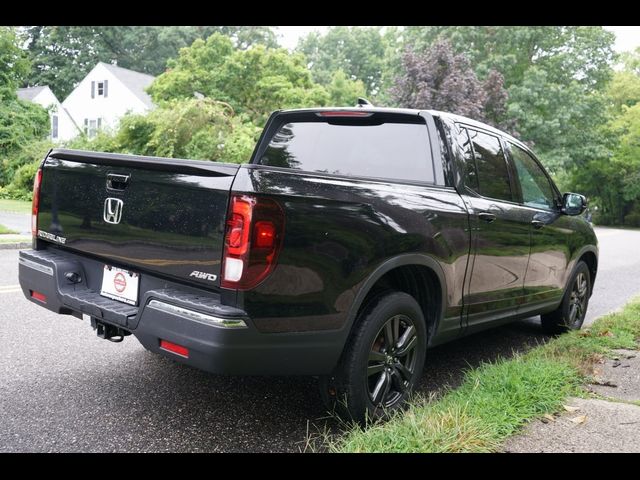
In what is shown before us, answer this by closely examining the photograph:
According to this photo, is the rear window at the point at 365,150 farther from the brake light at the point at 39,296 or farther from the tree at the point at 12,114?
the tree at the point at 12,114

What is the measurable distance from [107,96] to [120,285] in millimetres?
40673

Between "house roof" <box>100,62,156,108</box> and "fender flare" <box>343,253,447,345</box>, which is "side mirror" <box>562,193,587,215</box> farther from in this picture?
"house roof" <box>100,62,156,108</box>

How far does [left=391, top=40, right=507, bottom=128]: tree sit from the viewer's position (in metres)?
23.3

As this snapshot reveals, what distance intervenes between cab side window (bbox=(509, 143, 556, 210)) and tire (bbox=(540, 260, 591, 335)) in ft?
2.95

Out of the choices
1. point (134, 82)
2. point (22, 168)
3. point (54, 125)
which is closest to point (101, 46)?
point (54, 125)

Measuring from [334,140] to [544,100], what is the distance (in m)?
31.4

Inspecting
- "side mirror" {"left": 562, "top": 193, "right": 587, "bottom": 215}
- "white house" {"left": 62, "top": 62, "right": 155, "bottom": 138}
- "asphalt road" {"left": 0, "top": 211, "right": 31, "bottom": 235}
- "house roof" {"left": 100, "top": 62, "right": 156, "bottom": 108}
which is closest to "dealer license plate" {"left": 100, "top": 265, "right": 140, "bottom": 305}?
"side mirror" {"left": 562, "top": 193, "right": 587, "bottom": 215}

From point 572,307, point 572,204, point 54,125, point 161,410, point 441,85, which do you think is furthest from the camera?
point 54,125

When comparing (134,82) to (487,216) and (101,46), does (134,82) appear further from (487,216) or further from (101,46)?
(487,216)

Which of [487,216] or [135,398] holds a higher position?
[487,216]

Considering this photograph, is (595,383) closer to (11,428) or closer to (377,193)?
(377,193)

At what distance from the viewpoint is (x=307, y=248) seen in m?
2.70

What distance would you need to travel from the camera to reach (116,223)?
10.3ft

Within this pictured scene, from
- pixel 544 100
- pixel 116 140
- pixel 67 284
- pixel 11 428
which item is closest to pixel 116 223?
pixel 67 284
